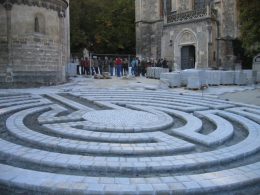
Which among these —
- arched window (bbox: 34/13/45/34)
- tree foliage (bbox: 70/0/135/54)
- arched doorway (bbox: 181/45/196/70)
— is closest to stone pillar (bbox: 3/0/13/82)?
arched window (bbox: 34/13/45/34)

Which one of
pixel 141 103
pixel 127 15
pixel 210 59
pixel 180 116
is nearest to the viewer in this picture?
pixel 180 116

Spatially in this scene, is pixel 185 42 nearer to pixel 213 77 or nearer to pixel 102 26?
pixel 102 26

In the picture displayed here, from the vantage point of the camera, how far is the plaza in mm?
4133

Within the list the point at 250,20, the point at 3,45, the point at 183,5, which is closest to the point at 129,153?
the point at 3,45

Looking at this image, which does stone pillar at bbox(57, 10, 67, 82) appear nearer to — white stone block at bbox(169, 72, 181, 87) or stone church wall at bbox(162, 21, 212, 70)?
white stone block at bbox(169, 72, 181, 87)

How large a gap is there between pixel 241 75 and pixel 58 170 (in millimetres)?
15875

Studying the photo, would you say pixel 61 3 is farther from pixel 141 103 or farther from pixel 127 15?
pixel 127 15

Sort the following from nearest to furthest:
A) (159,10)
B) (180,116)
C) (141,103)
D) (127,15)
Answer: (180,116)
(141,103)
(159,10)
(127,15)

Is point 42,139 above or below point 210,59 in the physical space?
below

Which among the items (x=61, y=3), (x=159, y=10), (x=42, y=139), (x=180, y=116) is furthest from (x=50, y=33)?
(x=159, y=10)

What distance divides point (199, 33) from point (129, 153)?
83.2ft

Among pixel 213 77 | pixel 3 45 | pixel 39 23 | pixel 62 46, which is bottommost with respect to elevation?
pixel 213 77

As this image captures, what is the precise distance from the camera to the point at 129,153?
532 centimetres

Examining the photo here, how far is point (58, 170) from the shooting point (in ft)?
15.5
